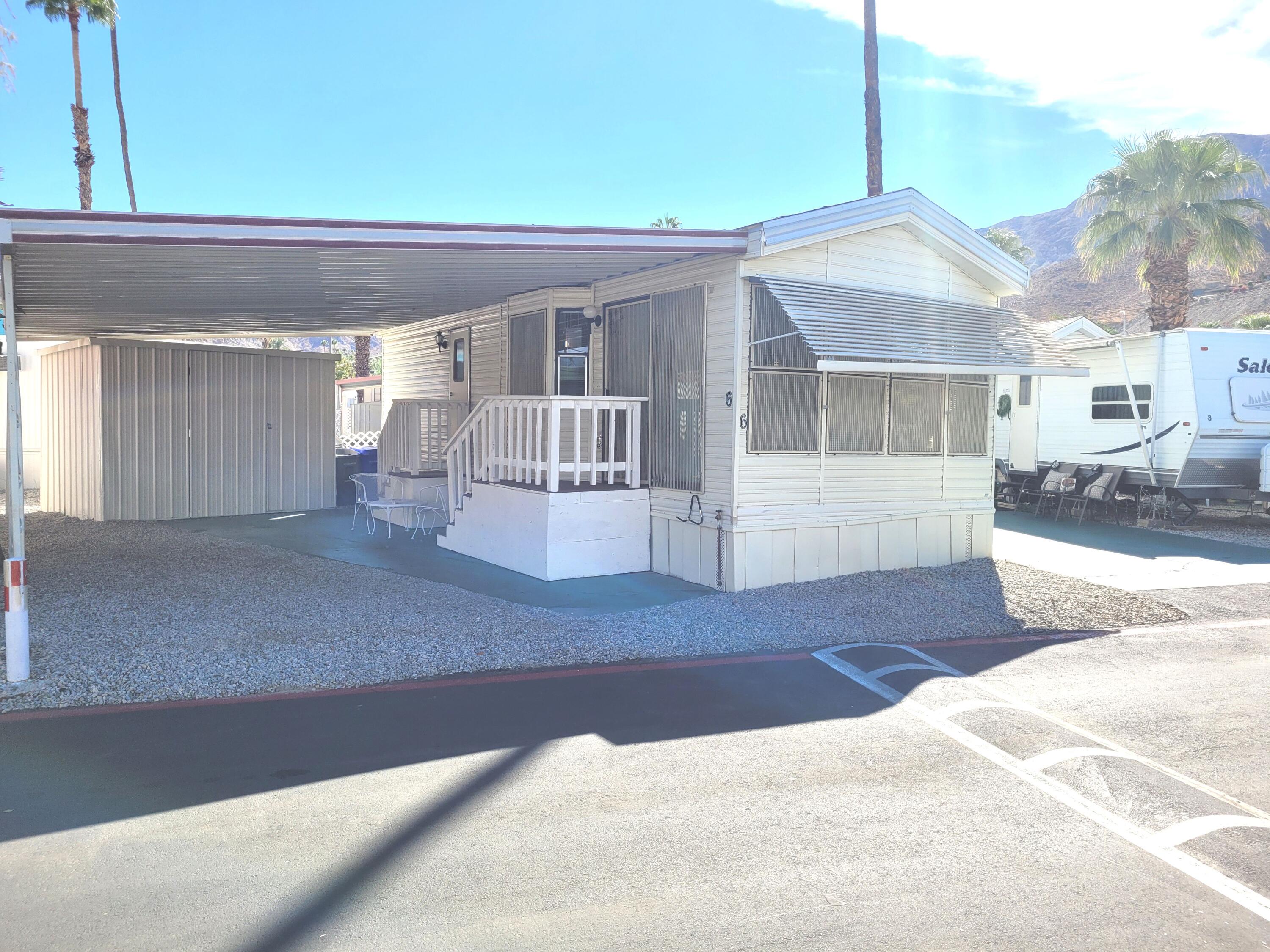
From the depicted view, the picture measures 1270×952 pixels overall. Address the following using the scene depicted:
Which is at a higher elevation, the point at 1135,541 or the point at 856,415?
the point at 856,415

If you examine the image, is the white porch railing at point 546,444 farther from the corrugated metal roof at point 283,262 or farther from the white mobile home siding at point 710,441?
the corrugated metal roof at point 283,262

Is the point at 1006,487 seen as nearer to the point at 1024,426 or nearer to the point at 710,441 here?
the point at 1024,426

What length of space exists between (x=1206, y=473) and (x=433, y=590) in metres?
11.7

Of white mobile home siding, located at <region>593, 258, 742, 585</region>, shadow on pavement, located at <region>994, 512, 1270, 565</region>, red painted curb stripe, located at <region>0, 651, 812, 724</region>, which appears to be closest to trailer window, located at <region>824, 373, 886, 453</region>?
white mobile home siding, located at <region>593, 258, 742, 585</region>

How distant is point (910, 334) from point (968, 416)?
206 cm

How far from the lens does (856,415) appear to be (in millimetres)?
9570

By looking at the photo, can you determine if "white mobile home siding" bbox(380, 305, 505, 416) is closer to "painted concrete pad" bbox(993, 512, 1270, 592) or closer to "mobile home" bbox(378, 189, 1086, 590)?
"mobile home" bbox(378, 189, 1086, 590)

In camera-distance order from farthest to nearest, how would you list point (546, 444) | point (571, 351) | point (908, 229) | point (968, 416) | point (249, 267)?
1. point (571, 351)
2. point (968, 416)
3. point (546, 444)
4. point (908, 229)
5. point (249, 267)

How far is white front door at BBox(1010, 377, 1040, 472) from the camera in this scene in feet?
56.0

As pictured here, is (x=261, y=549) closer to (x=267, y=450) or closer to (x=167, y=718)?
(x=267, y=450)

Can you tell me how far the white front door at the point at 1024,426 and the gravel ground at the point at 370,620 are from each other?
25.0ft

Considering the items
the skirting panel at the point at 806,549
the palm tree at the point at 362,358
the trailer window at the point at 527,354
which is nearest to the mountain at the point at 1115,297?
the skirting panel at the point at 806,549

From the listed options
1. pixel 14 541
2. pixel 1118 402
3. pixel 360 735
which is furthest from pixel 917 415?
pixel 14 541

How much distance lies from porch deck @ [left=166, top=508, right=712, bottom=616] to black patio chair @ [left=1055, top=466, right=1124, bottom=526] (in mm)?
9044
